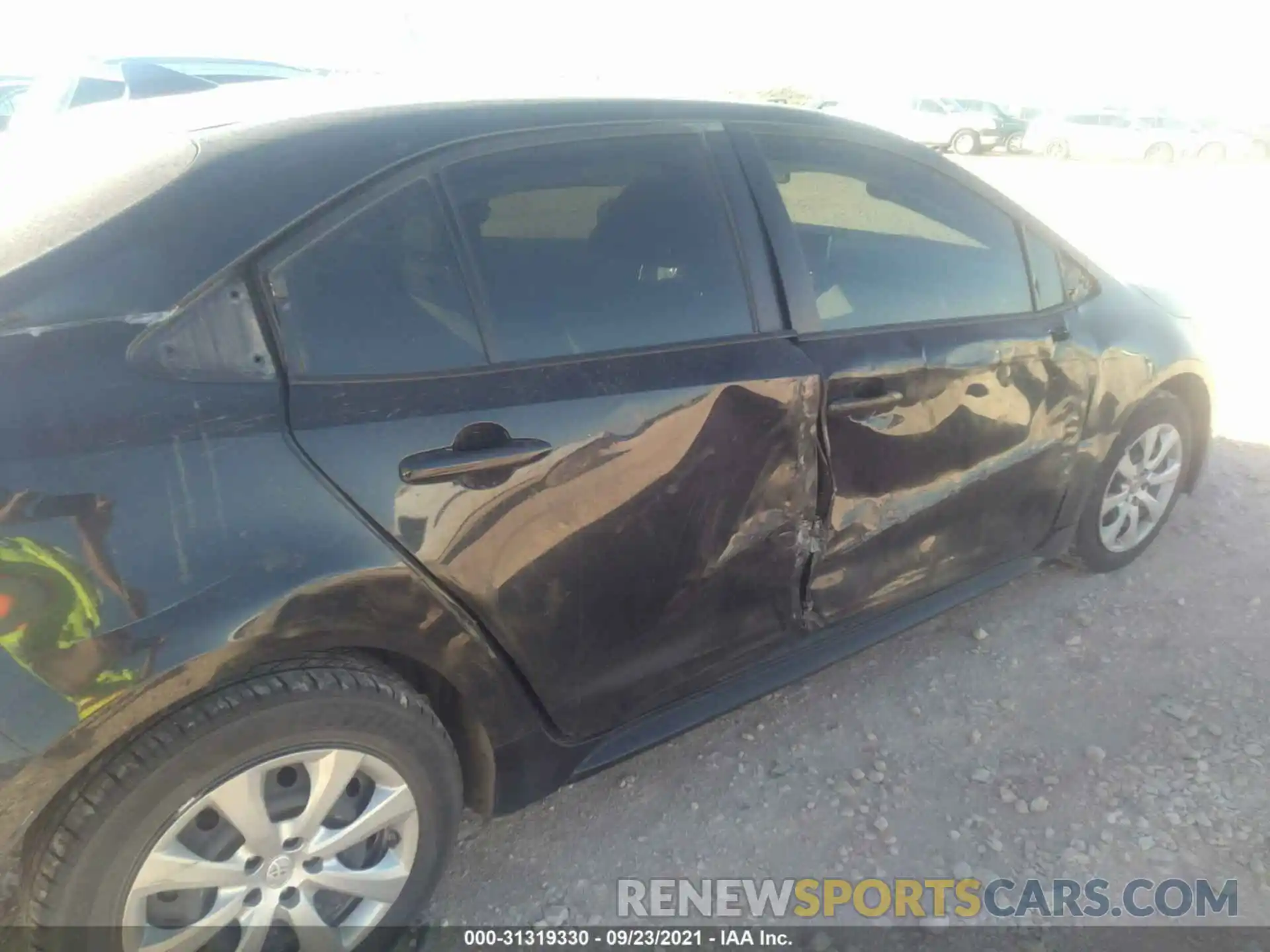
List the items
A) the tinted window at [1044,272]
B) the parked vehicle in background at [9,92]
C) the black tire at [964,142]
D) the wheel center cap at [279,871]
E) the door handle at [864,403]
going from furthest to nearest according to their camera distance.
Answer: the black tire at [964,142] → the parked vehicle in background at [9,92] → the tinted window at [1044,272] → the door handle at [864,403] → the wheel center cap at [279,871]

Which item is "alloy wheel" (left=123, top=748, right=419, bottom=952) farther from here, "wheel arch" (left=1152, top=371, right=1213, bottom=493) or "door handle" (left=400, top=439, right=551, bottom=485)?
"wheel arch" (left=1152, top=371, right=1213, bottom=493)

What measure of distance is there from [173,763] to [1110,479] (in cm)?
298

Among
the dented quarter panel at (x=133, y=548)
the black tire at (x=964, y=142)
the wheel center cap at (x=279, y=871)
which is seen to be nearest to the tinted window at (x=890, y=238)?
the dented quarter panel at (x=133, y=548)

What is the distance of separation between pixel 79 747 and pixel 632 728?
117 cm

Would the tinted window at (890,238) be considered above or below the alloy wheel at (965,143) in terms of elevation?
above

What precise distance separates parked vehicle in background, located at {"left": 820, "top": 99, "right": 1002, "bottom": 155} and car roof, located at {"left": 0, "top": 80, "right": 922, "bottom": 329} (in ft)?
71.8

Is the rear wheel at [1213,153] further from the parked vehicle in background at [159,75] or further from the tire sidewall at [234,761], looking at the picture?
the tire sidewall at [234,761]

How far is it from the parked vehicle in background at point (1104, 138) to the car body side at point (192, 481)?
75.4 ft

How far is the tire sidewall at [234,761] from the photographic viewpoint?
147cm

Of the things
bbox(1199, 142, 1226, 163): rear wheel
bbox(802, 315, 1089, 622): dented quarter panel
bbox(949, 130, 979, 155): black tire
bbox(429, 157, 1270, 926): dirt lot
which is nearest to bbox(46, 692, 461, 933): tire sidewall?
bbox(429, 157, 1270, 926): dirt lot

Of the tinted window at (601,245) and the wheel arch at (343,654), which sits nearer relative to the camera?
the wheel arch at (343,654)

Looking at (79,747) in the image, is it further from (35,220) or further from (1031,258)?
(1031,258)

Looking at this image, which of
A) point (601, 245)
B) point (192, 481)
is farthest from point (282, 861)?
point (601, 245)

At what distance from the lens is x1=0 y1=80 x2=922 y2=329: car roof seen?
1.51 meters
